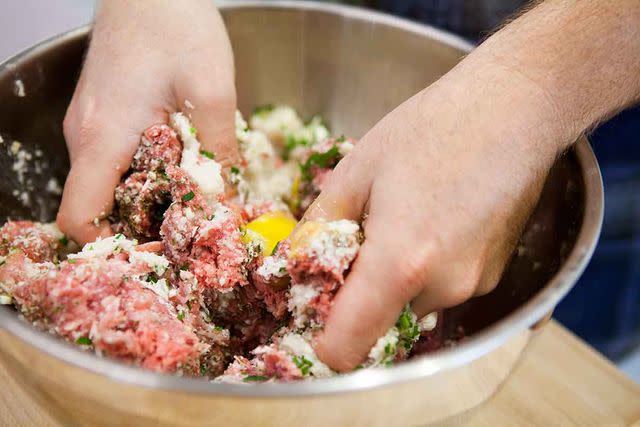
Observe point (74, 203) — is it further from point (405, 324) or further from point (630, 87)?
point (630, 87)

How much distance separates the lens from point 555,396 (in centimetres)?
123

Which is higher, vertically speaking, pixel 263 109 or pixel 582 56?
pixel 582 56

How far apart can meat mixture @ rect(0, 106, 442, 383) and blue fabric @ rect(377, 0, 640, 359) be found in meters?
0.78

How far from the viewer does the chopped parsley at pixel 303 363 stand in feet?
2.86

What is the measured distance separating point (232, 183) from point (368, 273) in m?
0.56

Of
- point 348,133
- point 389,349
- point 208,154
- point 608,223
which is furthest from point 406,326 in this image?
point 608,223

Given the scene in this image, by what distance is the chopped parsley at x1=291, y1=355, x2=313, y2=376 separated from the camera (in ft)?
2.86

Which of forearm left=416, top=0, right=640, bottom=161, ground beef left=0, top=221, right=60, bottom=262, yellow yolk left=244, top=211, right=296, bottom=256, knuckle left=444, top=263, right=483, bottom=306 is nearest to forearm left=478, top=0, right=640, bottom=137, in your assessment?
forearm left=416, top=0, right=640, bottom=161

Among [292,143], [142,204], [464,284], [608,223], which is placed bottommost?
[608,223]

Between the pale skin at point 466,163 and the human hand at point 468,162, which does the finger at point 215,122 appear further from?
the human hand at point 468,162

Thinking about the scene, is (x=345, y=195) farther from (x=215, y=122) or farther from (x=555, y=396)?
(x=555, y=396)

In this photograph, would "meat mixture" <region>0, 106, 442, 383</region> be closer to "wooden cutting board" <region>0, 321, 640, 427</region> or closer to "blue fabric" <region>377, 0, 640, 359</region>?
"wooden cutting board" <region>0, 321, 640, 427</region>

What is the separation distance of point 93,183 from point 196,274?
318 millimetres

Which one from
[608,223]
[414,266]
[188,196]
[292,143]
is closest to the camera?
[414,266]
